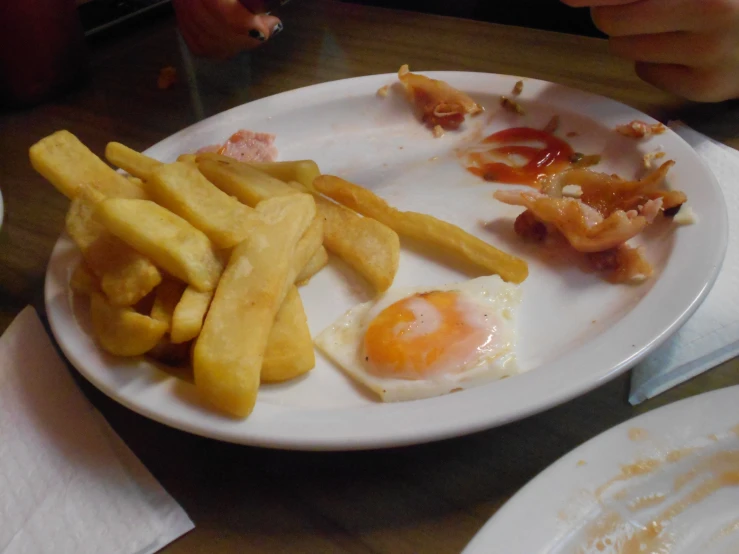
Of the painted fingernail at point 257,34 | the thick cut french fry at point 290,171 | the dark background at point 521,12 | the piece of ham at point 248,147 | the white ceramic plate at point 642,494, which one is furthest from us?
the dark background at point 521,12

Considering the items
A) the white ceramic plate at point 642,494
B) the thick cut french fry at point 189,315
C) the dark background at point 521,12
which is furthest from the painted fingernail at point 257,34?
the white ceramic plate at point 642,494

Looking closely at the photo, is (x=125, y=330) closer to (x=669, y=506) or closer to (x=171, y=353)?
(x=171, y=353)

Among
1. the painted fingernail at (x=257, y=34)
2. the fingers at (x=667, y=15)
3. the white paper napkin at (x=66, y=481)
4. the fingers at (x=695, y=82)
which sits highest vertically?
the fingers at (x=667, y=15)

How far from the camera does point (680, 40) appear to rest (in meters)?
1.40

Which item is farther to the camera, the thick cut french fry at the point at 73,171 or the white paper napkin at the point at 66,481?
the thick cut french fry at the point at 73,171

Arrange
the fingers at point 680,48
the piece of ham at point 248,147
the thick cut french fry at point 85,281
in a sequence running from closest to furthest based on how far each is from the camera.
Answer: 1. the thick cut french fry at point 85,281
2. the fingers at point 680,48
3. the piece of ham at point 248,147

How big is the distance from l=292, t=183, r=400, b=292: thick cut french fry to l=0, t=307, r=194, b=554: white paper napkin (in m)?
0.50

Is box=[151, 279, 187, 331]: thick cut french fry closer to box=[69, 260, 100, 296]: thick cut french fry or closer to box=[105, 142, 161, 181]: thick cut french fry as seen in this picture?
box=[69, 260, 100, 296]: thick cut french fry

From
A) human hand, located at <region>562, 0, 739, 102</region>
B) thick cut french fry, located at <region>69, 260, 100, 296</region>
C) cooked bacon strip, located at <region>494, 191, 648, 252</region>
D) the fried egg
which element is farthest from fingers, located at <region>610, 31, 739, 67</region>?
thick cut french fry, located at <region>69, 260, 100, 296</region>

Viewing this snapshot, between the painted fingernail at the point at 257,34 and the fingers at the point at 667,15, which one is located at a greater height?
the fingers at the point at 667,15

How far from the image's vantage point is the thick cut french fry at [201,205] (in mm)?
946

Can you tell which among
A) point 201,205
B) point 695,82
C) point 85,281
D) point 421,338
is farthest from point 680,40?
point 85,281

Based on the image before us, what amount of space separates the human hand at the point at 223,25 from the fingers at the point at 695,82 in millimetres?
987

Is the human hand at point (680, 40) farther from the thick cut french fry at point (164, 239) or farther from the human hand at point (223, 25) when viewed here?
the thick cut french fry at point (164, 239)
